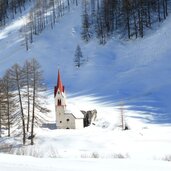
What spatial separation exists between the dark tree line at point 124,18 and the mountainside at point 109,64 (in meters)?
2.62

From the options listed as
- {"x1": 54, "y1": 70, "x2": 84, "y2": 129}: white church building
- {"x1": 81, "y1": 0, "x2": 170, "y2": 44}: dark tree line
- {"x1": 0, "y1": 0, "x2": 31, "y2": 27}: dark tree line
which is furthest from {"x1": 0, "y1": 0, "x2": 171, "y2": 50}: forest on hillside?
{"x1": 54, "y1": 70, "x2": 84, "y2": 129}: white church building

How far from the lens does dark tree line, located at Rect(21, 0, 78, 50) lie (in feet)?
363

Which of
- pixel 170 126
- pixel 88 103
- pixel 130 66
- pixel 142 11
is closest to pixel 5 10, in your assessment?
pixel 142 11

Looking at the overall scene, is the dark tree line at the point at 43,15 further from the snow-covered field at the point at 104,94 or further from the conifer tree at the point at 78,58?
the conifer tree at the point at 78,58

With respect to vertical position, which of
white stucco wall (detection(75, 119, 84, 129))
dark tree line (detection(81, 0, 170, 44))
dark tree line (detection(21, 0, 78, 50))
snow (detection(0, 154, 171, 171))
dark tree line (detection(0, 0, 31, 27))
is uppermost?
dark tree line (detection(0, 0, 31, 27))

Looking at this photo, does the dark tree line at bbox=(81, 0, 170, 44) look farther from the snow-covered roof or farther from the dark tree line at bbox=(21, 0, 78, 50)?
the snow-covered roof

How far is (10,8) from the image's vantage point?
140 m

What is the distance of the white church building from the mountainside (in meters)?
8.57

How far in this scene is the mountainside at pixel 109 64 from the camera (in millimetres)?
66500

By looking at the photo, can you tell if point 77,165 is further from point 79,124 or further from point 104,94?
point 104,94

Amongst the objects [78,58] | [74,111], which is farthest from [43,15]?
[74,111]

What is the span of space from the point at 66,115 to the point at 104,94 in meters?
16.3

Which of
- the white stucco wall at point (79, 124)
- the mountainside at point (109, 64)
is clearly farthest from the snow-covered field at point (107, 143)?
the mountainside at point (109, 64)

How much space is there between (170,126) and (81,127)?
12.2 m
